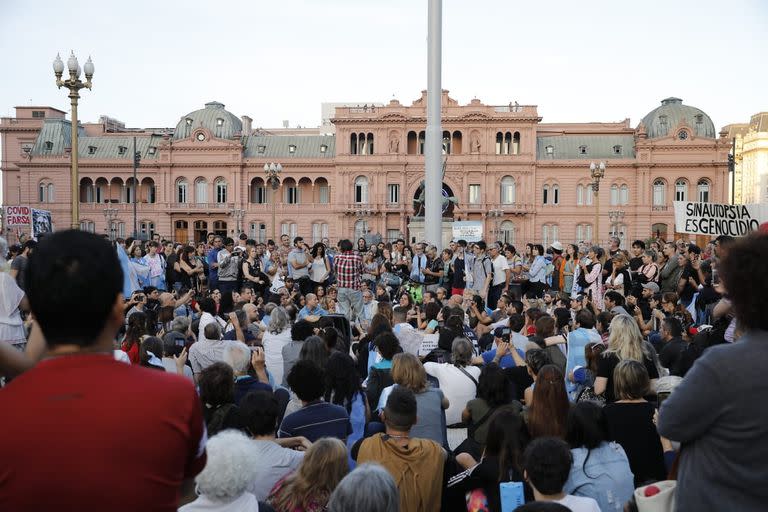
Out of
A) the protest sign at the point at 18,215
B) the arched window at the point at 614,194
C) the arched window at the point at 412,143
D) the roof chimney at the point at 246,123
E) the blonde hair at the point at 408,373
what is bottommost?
the blonde hair at the point at 408,373

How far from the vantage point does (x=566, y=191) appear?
63.8 metres

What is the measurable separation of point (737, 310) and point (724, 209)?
45.5ft

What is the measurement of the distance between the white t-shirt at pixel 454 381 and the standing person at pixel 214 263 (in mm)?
9939

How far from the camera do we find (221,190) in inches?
2584

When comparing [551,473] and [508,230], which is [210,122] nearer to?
[508,230]

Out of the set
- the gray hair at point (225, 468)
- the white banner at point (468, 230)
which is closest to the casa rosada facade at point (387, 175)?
the white banner at point (468, 230)

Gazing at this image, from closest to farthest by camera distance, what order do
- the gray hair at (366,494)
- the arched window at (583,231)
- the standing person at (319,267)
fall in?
the gray hair at (366,494) < the standing person at (319,267) < the arched window at (583,231)

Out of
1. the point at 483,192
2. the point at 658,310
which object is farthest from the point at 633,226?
the point at 658,310

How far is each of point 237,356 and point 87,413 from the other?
14.6ft

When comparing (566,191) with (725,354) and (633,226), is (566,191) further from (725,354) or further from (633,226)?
(725,354)

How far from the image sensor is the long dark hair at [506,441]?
4344 mm

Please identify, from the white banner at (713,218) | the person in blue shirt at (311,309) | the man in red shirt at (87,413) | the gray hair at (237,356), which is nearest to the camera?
the man in red shirt at (87,413)

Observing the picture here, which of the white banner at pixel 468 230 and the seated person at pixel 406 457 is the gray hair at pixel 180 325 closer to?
the seated person at pixel 406 457

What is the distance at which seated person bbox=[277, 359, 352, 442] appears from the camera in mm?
5109
